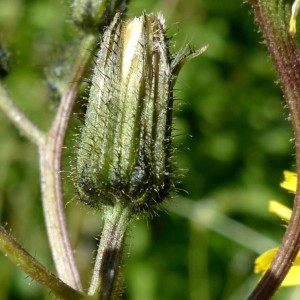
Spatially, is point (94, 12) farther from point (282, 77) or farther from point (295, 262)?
point (295, 262)

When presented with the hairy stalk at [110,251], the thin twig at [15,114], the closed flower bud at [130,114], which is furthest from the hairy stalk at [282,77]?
the thin twig at [15,114]

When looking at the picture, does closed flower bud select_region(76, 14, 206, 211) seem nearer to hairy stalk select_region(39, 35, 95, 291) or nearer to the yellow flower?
hairy stalk select_region(39, 35, 95, 291)

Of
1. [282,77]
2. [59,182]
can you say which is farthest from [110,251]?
[282,77]

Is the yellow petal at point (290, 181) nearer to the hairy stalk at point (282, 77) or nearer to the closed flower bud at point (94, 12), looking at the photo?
the hairy stalk at point (282, 77)

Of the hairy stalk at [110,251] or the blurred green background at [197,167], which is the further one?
the blurred green background at [197,167]

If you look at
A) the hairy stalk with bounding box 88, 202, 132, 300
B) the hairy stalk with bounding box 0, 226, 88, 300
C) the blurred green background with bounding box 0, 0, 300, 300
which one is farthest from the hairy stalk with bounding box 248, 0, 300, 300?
the blurred green background with bounding box 0, 0, 300, 300

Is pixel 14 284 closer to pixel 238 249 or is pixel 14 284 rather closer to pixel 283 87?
pixel 238 249

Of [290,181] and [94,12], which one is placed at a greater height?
[94,12]

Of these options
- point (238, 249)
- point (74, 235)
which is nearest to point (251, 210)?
point (238, 249)
